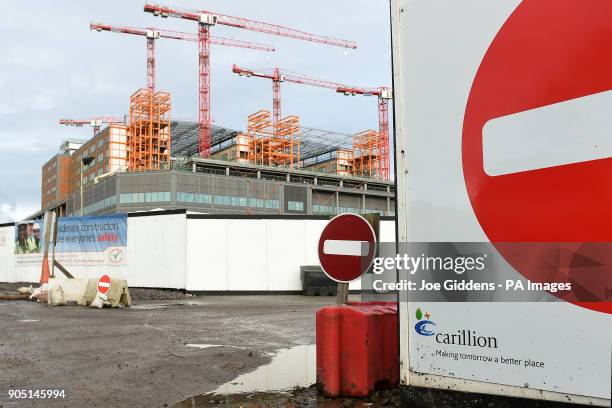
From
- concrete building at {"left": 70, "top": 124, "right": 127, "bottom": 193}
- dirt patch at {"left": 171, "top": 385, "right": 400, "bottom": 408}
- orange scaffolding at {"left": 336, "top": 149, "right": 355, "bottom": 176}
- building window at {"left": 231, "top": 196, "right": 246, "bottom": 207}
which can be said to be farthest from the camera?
orange scaffolding at {"left": 336, "top": 149, "right": 355, "bottom": 176}

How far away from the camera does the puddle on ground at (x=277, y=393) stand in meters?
4.86

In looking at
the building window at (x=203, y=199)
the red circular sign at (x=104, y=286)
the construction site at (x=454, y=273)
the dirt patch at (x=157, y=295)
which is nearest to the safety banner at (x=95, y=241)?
the dirt patch at (x=157, y=295)

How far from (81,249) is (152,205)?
5963 centimetres

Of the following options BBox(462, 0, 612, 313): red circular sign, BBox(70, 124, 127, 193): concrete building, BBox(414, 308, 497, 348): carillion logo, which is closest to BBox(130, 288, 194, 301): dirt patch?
BBox(414, 308, 497, 348): carillion logo

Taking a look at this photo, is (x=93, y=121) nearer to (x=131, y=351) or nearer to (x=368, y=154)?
(x=368, y=154)

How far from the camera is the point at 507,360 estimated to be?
307 centimetres

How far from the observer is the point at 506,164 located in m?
3.12

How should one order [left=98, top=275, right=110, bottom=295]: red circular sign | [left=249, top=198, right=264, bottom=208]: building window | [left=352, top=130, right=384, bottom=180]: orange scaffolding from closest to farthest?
[left=98, top=275, right=110, bottom=295]: red circular sign < [left=249, top=198, right=264, bottom=208]: building window < [left=352, top=130, right=384, bottom=180]: orange scaffolding

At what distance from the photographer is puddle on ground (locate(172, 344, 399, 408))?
4.86m

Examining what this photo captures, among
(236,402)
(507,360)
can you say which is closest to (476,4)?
(507,360)

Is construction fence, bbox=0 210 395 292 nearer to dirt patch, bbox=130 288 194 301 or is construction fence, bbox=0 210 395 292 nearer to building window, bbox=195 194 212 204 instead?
dirt patch, bbox=130 288 194 301

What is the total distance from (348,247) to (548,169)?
2.43 meters

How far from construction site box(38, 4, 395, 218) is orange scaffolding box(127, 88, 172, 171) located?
20 cm

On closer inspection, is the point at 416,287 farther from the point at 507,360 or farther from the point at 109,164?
the point at 109,164
